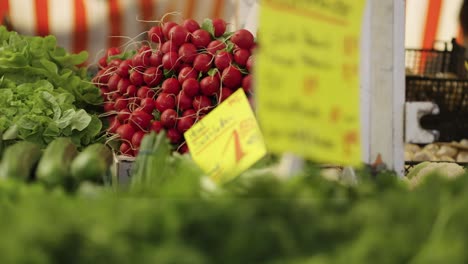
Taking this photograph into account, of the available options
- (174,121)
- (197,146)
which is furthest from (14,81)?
(197,146)

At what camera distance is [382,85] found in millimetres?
1649

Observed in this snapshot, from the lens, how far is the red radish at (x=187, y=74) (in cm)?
230

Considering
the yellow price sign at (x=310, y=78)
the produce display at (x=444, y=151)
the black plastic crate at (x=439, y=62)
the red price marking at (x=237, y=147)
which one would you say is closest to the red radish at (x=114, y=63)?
the red price marking at (x=237, y=147)

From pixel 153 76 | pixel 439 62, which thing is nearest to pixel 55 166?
pixel 153 76

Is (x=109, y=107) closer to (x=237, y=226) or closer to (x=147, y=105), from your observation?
(x=147, y=105)

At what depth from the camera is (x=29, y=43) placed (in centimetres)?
290

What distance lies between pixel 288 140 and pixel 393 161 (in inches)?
20.8

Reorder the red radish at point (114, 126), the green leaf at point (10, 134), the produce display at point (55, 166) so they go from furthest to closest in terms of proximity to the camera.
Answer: the red radish at point (114, 126), the green leaf at point (10, 134), the produce display at point (55, 166)

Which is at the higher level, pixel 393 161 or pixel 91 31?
pixel 91 31

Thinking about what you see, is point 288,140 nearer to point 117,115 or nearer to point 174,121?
point 174,121

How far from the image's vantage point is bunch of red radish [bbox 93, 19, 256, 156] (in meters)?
2.26

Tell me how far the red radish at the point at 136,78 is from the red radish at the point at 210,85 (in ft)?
0.96

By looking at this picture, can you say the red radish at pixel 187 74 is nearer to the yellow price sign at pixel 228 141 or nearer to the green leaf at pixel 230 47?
the green leaf at pixel 230 47

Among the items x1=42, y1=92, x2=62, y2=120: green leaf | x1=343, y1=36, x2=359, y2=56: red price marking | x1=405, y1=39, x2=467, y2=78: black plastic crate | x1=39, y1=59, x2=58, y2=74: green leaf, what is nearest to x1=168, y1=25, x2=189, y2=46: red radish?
x1=42, y1=92, x2=62, y2=120: green leaf
